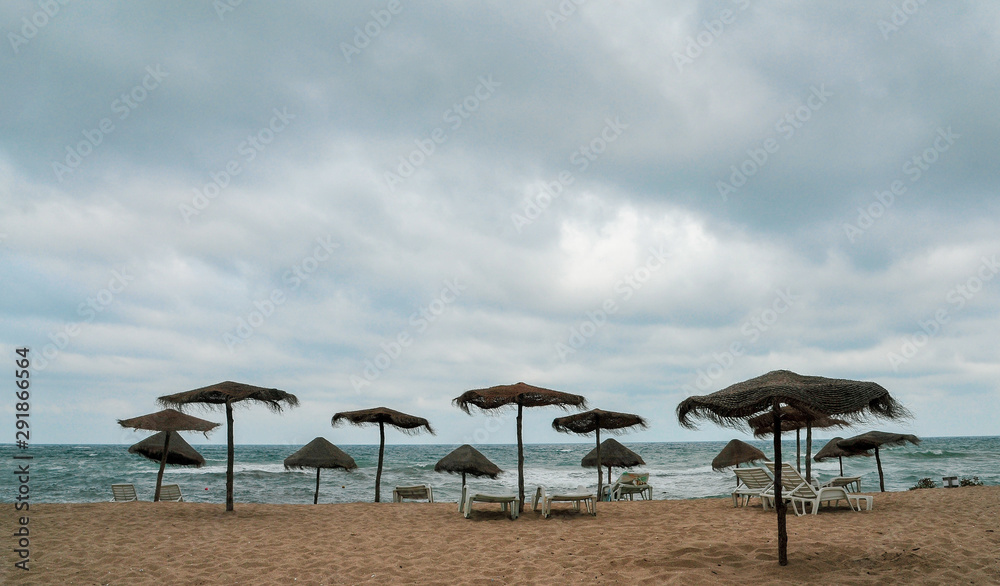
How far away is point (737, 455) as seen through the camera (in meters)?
17.1

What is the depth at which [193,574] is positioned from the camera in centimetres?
635

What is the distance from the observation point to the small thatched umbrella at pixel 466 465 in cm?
1571

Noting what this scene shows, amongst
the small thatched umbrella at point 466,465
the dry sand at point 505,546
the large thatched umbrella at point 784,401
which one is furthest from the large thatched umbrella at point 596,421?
the large thatched umbrella at point 784,401

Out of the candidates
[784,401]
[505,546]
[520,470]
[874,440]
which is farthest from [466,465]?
[874,440]

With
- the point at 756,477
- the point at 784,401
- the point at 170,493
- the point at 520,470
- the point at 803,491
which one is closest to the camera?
the point at 784,401

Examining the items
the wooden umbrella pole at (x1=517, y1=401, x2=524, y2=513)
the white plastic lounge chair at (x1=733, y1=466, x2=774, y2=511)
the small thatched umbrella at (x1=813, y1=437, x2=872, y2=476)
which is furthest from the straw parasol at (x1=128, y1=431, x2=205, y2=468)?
the small thatched umbrella at (x1=813, y1=437, x2=872, y2=476)

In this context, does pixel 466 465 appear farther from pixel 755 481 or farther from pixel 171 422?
pixel 755 481

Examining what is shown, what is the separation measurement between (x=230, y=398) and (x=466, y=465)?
272 inches

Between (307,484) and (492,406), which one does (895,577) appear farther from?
(307,484)

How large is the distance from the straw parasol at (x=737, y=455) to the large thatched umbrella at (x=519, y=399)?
786 centimetres

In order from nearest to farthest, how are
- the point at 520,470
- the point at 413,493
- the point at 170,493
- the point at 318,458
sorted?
the point at 520,470
the point at 170,493
the point at 413,493
the point at 318,458

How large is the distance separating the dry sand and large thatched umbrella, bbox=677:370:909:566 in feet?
3.54

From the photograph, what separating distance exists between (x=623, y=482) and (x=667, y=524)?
8503 mm

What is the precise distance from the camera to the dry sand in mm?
5941
